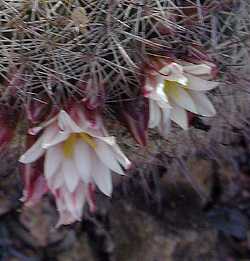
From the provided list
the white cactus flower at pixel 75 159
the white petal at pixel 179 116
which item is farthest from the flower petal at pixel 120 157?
the white petal at pixel 179 116

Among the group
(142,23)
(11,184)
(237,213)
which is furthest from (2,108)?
(237,213)

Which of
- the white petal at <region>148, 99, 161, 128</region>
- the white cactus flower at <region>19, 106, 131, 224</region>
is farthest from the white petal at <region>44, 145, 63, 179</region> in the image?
the white petal at <region>148, 99, 161, 128</region>

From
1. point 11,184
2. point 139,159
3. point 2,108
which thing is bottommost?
point 11,184

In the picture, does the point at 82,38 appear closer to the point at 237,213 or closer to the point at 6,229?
the point at 6,229

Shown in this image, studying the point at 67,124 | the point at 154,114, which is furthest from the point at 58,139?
the point at 154,114

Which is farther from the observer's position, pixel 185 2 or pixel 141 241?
pixel 141 241

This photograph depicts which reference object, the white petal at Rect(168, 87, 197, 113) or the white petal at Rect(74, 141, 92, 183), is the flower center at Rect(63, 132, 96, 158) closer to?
the white petal at Rect(74, 141, 92, 183)
